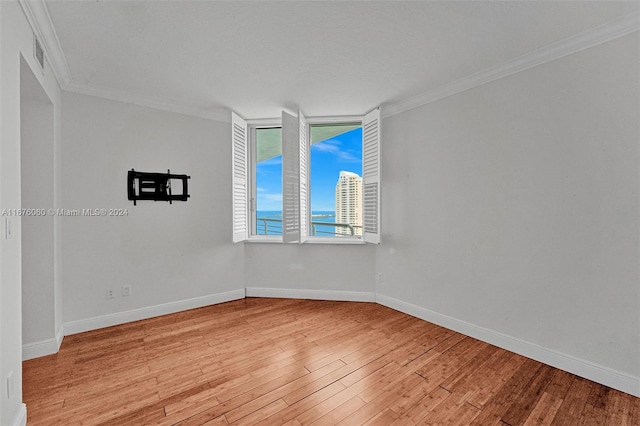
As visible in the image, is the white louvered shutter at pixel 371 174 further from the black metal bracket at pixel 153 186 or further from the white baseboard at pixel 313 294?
the black metal bracket at pixel 153 186

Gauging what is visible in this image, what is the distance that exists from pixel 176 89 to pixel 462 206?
3121 mm

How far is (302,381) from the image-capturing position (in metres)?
2.04

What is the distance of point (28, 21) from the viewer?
5.87 feet

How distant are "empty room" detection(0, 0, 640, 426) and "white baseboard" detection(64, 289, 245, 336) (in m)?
0.02

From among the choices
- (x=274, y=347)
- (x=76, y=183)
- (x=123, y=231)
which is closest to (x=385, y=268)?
(x=274, y=347)

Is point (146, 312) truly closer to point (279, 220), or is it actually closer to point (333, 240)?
point (279, 220)

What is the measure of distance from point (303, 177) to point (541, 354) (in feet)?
9.52

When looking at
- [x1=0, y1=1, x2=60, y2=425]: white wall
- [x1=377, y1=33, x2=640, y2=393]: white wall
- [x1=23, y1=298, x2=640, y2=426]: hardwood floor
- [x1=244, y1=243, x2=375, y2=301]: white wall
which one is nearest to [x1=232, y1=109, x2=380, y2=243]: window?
[x1=244, y1=243, x2=375, y2=301]: white wall

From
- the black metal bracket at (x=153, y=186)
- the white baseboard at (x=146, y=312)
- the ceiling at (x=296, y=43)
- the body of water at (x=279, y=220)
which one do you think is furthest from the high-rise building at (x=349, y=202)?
the black metal bracket at (x=153, y=186)

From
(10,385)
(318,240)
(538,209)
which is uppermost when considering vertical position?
(538,209)

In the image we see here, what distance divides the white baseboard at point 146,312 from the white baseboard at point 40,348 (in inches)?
13.3

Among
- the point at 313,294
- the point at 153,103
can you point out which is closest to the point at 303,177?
the point at 313,294

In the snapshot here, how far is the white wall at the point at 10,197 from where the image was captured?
1432mm

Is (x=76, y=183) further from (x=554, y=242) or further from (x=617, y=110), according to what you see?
(x=617, y=110)
